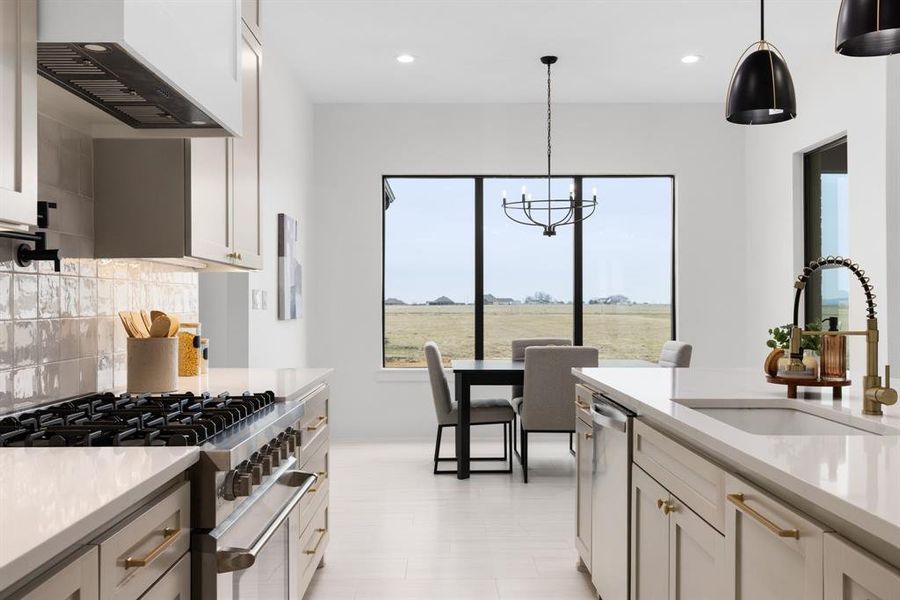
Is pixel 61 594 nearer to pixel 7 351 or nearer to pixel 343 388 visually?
pixel 7 351

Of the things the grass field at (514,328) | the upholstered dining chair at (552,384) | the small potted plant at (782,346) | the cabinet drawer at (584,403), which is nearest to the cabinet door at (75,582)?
the small potted plant at (782,346)

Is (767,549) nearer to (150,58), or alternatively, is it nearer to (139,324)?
(150,58)

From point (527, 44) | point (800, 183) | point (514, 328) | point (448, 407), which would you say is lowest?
point (448, 407)

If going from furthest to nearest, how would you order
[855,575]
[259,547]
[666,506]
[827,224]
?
[827,224] < [666,506] < [259,547] < [855,575]

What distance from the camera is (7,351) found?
6.36ft

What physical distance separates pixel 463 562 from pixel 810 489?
2.41m

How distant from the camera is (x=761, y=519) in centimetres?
132

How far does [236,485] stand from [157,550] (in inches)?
11.8

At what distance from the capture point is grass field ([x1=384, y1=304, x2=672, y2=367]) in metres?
6.45

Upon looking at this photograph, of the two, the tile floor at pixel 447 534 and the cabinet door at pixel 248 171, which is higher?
the cabinet door at pixel 248 171

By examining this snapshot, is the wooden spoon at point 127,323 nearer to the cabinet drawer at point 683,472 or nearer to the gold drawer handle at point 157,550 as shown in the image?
the gold drawer handle at point 157,550

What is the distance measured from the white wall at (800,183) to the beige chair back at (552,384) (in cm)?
172

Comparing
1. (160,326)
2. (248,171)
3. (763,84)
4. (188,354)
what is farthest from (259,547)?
(763,84)

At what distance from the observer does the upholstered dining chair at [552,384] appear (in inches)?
182
